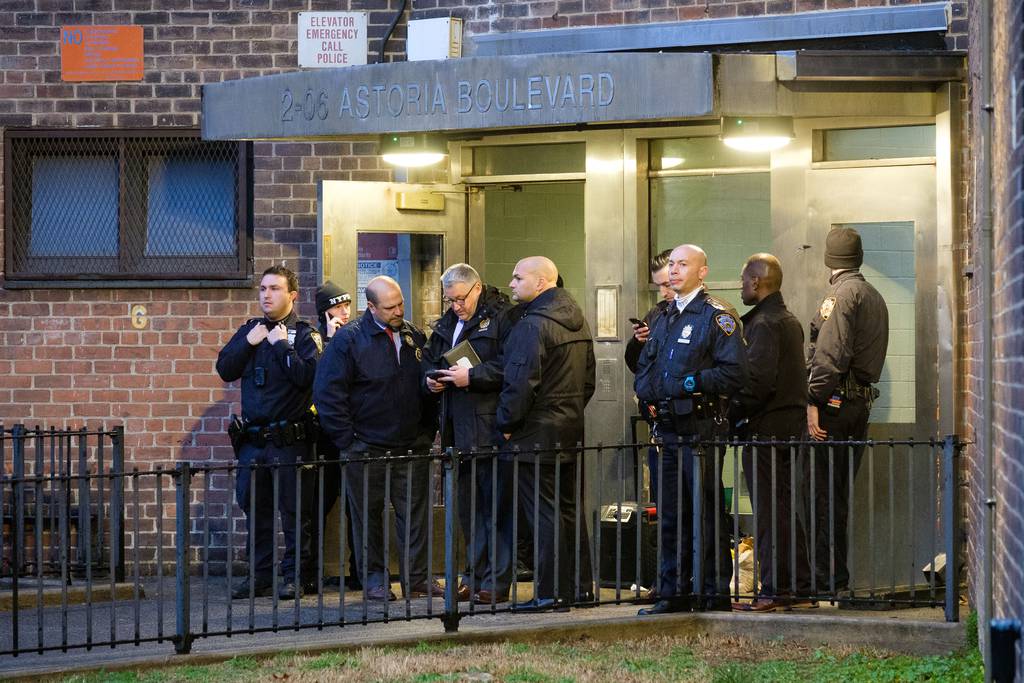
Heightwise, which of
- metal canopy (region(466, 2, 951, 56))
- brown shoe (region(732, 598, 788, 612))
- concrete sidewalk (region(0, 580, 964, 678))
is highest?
metal canopy (region(466, 2, 951, 56))

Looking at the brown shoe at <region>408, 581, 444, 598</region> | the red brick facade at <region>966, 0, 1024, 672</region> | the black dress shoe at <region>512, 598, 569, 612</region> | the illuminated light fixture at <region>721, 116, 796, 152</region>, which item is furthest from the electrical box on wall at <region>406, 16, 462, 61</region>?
the red brick facade at <region>966, 0, 1024, 672</region>

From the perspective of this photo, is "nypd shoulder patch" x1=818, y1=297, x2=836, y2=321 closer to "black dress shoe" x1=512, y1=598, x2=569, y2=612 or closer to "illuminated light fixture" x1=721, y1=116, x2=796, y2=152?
"illuminated light fixture" x1=721, y1=116, x2=796, y2=152

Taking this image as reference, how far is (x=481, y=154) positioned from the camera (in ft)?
36.4

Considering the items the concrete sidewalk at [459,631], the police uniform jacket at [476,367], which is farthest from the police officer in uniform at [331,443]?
the concrete sidewalk at [459,631]

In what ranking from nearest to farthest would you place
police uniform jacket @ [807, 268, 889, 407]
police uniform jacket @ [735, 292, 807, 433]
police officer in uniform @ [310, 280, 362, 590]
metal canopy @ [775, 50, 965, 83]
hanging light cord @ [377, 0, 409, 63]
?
police uniform jacket @ [735, 292, 807, 433] < police uniform jacket @ [807, 268, 889, 407] < metal canopy @ [775, 50, 965, 83] < police officer in uniform @ [310, 280, 362, 590] < hanging light cord @ [377, 0, 409, 63]

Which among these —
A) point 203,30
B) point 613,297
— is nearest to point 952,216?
point 613,297

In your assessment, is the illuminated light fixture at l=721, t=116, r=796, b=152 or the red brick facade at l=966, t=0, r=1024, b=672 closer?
the red brick facade at l=966, t=0, r=1024, b=672

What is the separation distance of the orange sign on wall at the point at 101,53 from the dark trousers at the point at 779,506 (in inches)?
211

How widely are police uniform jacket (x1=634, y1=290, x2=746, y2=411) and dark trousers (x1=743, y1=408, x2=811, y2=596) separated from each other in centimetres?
42

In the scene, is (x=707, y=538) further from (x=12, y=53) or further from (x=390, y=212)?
(x=12, y=53)

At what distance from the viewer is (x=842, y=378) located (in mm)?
8867

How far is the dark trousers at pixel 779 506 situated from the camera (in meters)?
8.19

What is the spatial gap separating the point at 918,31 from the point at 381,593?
14.9ft

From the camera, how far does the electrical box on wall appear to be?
35.2ft
